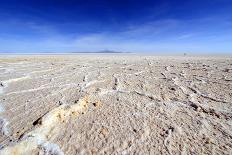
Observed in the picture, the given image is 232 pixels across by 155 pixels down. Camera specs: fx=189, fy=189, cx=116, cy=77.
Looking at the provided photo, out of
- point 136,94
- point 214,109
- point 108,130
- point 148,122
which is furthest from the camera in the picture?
point 136,94

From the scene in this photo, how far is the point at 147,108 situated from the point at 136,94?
2.54 ft

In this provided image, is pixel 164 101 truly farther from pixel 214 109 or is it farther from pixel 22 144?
pixel 22 144

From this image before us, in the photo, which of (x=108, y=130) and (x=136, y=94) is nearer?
(x=108, y=130)

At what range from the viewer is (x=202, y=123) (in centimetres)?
231

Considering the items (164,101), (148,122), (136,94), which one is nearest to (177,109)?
(164,101)

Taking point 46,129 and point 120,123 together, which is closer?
point 46,129

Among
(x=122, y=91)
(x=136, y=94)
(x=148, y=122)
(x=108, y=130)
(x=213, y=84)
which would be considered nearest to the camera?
(x=108, y=130)

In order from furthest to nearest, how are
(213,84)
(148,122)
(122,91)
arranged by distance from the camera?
(213,84) < (122,91) < (148,122)

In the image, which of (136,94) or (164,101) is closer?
(164,101)

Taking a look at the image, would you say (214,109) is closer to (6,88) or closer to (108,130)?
(108,130)

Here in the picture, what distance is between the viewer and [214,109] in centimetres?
274

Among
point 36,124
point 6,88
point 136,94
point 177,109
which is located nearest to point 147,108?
point 177,109

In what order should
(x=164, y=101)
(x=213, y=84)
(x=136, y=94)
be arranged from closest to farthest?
(x=164, y=101) < (x=136, y=94) < (x=213, y=84)

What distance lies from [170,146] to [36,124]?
1.57 meters
